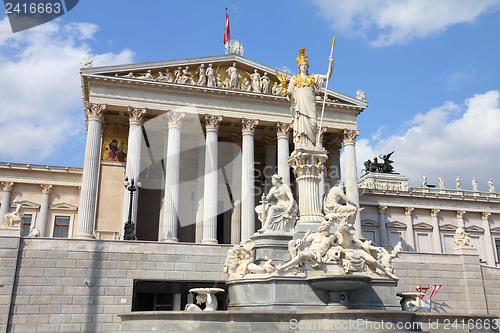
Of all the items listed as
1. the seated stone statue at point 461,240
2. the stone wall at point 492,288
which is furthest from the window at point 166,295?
the stone wall at point 492,288

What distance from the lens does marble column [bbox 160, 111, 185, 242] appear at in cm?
3356

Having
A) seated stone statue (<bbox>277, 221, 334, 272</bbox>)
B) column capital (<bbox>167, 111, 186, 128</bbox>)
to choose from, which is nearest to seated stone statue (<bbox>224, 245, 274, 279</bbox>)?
seated stone statue (<bbox>277, 221, 334, 272</bbox>)

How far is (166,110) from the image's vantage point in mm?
36969

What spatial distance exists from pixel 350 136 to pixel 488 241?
2244 centimetres

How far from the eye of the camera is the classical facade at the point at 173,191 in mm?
24719

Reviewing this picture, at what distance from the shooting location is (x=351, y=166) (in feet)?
130

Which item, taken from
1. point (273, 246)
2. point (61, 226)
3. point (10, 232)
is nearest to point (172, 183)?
point (10, 232)

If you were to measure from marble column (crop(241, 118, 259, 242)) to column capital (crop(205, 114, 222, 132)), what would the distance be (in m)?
2.09

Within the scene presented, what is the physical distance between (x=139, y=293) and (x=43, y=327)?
192 inches

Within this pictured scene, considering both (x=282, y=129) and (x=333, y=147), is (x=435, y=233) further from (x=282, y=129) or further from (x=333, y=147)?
(x=282, y=129)

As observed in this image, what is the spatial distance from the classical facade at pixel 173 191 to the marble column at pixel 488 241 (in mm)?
140

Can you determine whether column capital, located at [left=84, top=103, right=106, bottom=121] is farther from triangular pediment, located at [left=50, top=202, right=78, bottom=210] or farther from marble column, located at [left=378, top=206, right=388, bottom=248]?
marble column, located at [left=378, top=206, right=388, bottom=248]

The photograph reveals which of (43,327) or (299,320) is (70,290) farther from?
(299,320)

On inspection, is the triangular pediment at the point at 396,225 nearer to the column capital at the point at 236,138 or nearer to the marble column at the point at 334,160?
the marble column at the point at 334,160
